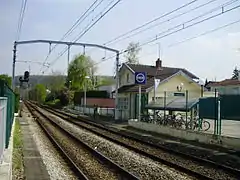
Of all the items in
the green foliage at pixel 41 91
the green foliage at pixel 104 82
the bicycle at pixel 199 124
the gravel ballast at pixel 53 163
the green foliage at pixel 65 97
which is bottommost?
the gravel ballast at pixel 53 163

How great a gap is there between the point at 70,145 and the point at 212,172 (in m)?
8.63

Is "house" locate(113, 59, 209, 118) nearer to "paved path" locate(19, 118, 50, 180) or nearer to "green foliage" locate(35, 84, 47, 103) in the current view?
"paved path" locate(19, 118, 50, 180)

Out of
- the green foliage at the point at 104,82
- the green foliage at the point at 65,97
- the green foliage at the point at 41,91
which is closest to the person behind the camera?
the green foliage at the point at 65,97

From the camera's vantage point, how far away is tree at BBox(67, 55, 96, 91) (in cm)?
8562

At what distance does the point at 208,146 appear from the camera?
18172 mm

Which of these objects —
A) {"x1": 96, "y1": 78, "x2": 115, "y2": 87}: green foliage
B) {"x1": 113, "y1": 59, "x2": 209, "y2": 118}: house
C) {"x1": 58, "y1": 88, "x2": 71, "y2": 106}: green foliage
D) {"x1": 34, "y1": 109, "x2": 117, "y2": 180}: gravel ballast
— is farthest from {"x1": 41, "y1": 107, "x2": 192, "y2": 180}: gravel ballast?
{"x1": 96, "y1": 78, "x2": 115, "y2": 87}: green foliage

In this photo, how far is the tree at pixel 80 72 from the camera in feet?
281

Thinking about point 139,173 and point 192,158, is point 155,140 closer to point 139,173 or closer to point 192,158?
point 192,158

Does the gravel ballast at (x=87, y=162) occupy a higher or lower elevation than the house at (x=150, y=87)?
lower

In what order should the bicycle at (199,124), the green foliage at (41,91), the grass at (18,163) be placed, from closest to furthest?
the grass at (18,163)
the bicycle at (199,124)
the green foliage at (41,91)

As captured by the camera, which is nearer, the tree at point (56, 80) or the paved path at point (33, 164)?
the paved path at point (33, 164)

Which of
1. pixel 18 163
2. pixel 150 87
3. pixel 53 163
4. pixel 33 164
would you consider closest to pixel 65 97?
pixel 150 87

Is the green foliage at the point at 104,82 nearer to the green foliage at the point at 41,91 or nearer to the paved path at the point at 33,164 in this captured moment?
the green foliage at the point at 41,91

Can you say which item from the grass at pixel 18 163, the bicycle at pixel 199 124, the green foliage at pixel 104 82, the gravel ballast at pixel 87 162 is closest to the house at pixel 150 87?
the bicycle at pixel 199 124
